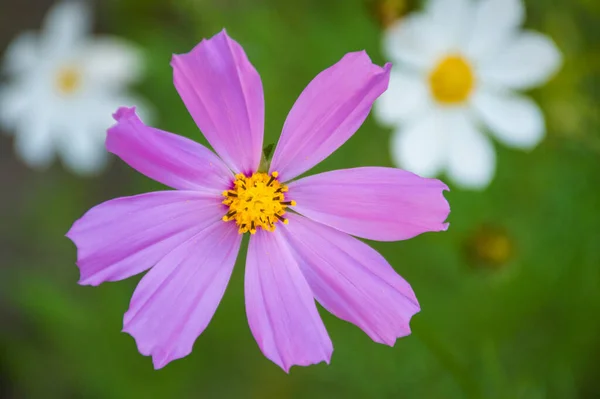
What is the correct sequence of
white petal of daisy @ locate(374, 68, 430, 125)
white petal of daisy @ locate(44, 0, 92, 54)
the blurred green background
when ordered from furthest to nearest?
1. white petal of daisy @ locate(44, 0, 92, 54)
2. the blurred green background
3. white petal of daisy @ locate(374, 68, 430, 125)

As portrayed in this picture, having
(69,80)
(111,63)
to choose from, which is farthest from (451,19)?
(69,80)

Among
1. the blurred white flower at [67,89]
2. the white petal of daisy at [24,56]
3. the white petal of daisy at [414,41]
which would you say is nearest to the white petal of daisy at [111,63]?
the blurred white flower at [67,89]

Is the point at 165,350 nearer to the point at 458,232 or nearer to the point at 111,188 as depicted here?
the point at 458,232

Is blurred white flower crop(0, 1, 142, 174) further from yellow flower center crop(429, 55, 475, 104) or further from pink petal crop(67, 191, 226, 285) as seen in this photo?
pink petal crop(67, 191, 226, 285)

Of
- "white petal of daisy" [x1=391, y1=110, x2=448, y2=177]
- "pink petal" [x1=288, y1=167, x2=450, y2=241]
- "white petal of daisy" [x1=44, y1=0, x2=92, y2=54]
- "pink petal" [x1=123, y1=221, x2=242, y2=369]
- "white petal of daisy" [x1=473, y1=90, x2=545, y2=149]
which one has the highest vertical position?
"white petal of daisy" [x1=44, y1=0, x2=92, y2=54]

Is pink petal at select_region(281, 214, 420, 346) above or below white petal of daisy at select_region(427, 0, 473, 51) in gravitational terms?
below

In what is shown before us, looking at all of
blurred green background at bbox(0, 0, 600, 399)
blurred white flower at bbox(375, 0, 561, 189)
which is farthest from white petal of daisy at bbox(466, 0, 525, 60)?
blurred green background at bbox(0, 0, 600, 399)

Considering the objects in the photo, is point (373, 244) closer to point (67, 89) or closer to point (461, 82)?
point (461, 82)
